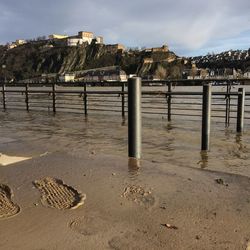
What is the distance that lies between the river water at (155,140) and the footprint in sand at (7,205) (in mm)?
1967

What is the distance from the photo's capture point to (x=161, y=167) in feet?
16.3

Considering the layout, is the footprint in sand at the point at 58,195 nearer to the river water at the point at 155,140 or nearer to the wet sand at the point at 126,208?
the wet sand at the point at 126,208

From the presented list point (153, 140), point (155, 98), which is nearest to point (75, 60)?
point (155, 98)

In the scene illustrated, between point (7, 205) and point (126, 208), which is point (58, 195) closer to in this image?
point (7, 205)

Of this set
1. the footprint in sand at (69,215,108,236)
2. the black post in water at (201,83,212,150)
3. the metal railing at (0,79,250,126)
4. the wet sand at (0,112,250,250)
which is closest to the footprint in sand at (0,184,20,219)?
the wet sand at (0,112,250,250)

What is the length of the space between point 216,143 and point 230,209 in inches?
178

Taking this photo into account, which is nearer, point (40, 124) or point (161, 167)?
point (161, 167)

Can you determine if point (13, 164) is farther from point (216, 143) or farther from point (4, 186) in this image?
point (216, 143)

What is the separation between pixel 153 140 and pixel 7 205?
4.93m

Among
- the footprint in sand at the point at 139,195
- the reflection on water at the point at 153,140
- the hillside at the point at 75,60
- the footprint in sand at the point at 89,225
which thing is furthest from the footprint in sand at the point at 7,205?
the hillside at the point at 75,60

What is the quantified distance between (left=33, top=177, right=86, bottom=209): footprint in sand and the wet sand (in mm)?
39

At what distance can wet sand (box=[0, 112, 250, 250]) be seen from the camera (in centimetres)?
280

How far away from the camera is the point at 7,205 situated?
355cm

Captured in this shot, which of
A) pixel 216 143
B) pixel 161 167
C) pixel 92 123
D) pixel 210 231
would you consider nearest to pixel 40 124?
pixel 92 123
